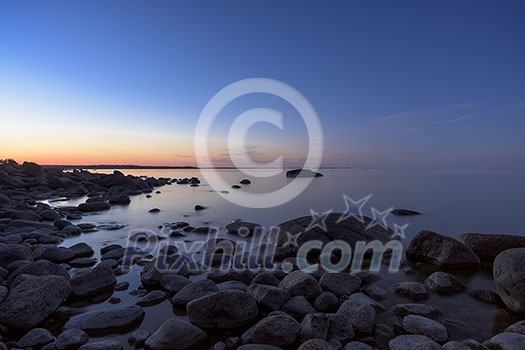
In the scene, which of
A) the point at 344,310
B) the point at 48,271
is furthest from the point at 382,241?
the point at 48,271

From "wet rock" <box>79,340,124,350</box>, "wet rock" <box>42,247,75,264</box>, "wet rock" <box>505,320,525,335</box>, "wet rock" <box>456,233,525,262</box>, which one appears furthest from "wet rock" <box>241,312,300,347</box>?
"wet rock" <box>456,233,525,262</box>

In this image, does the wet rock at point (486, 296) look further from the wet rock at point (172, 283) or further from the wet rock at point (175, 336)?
the wet rock at point (172, 283)

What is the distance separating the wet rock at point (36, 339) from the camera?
360 cm

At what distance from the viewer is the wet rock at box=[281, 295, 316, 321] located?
4.39m

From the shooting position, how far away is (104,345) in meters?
3.51

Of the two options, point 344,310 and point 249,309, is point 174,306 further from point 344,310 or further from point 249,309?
point 344,310

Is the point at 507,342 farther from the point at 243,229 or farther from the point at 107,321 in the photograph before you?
the point at 243,229

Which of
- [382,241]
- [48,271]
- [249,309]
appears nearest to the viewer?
[249,309]

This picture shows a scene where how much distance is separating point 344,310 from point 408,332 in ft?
2.72

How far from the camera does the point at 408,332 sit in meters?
3.98

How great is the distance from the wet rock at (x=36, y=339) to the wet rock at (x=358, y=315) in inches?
147

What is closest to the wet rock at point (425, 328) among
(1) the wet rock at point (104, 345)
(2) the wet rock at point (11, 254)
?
(1) the wet rock at point (104, 345)

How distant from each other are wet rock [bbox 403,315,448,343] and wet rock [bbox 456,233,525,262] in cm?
473

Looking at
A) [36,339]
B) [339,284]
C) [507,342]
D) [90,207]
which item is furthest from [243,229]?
[90,207]
